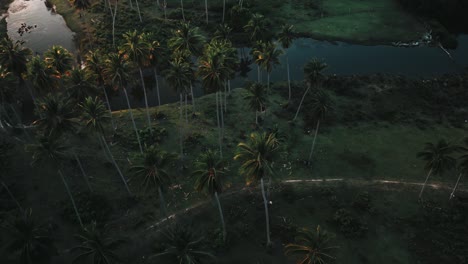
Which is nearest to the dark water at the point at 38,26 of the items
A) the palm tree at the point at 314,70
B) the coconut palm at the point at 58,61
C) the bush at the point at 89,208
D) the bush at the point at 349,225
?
the coconut palm at the point at 58,61

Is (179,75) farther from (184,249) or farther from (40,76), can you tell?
(184,249)

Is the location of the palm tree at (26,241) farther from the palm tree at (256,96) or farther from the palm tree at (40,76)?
the palm tree at (256,96)

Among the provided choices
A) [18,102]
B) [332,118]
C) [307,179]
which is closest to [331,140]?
[332,118]

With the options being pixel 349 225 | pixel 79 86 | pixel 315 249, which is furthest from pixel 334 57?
pixel 315 249

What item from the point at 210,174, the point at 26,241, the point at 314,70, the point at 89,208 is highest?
the point at 314,70

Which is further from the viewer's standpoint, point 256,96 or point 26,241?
point 256,96

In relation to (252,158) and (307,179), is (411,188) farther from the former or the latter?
(252,158)
